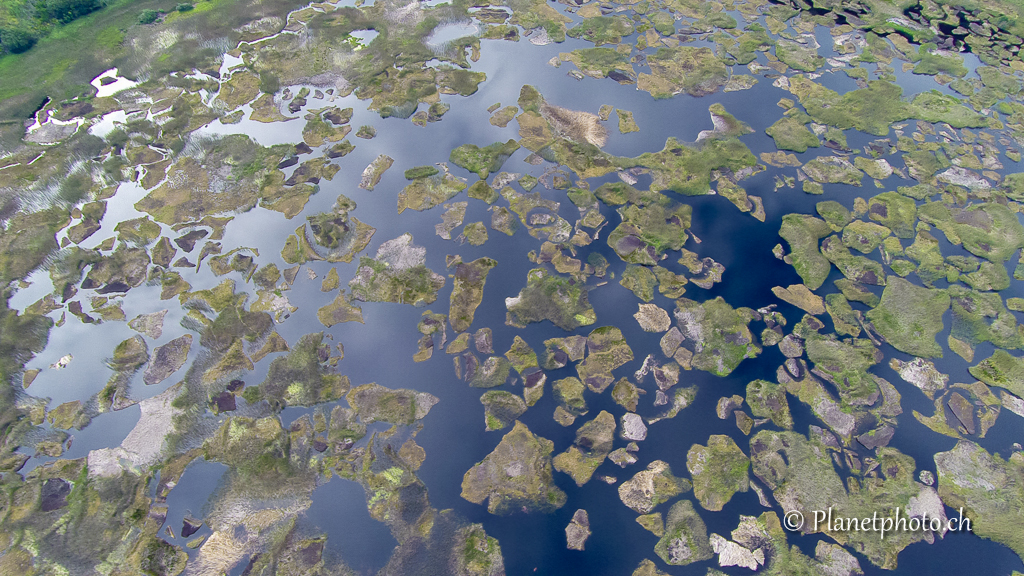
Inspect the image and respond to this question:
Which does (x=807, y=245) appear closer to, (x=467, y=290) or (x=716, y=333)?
(x=716, y=333)

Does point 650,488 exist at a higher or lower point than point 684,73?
lower

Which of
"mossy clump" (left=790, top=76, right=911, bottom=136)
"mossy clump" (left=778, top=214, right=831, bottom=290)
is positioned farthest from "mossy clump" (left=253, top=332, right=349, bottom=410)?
"mossy clump" (left=790, top=76, right=911, bottom=136)

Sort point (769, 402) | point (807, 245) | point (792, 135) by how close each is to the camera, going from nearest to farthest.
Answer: point (769, 402), point (807, 245), point (792, 135)

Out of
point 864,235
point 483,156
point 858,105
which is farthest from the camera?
point 858,105

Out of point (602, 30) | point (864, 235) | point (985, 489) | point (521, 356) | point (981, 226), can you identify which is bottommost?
point (985, 489)

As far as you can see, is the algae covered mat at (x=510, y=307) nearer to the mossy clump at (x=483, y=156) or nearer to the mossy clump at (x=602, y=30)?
the mossy clump at (x=483, y=156)

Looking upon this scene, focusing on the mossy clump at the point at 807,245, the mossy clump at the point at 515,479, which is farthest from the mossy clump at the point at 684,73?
the mossy clump at the point at 515,479

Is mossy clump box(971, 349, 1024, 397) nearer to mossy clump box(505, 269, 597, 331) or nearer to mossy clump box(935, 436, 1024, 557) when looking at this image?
mossy clump box(935, 436, 1024, 557)

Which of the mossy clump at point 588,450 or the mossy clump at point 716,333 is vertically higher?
the mossy clump at point 716,333

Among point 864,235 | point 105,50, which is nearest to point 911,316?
point 864,235
